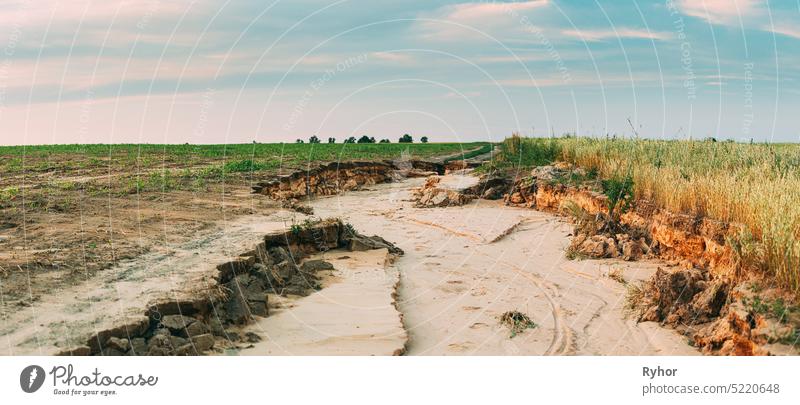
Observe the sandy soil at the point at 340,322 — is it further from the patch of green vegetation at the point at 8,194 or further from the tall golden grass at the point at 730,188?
the patch of green vegetation at the point at 8,194

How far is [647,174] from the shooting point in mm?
12109

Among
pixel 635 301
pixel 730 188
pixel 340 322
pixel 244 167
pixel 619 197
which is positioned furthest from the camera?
pixel 244 167

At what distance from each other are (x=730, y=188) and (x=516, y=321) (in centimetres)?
367

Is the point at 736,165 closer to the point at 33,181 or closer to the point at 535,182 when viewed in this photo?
the point at 535,182

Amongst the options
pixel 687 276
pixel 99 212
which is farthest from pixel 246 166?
pixel 687 276

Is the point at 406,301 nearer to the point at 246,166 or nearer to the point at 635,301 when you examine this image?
the point at 635,301

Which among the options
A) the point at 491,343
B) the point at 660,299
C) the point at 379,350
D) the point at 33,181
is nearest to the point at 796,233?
the point at 660,299

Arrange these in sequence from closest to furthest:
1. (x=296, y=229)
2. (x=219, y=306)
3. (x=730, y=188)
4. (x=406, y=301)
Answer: (x=219, y=306), (x=406, y=301), (x=730, y=188), (x=296, y=229)

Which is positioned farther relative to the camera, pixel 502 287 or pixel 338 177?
pixel 338 177

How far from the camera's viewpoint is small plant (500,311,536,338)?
7.47 meters

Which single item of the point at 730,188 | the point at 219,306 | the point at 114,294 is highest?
the point at 730,188

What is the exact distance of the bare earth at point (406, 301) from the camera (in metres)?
6.38

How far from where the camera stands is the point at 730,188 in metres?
9.13

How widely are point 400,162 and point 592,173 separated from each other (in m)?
13.1
